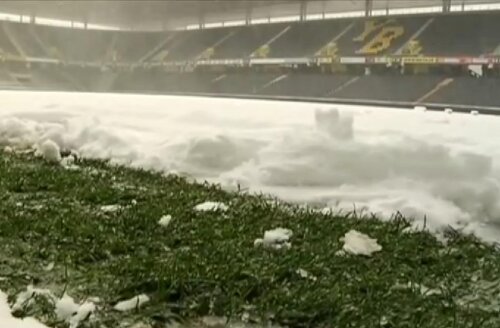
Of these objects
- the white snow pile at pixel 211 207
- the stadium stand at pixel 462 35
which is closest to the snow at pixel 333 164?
the white snow pile at pixel 211 207

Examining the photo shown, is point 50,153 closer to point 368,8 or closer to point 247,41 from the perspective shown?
point 368,8

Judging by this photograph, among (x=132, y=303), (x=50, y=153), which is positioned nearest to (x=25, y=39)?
(x=50, y=153)

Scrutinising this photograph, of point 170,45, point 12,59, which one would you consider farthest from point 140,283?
point 12,59

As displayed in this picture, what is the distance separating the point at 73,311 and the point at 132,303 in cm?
11

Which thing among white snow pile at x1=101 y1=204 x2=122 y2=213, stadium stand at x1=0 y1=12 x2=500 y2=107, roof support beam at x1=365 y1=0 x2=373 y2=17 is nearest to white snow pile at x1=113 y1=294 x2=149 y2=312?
white snow pile at x1=101 y1=204 x2=122 y2=213

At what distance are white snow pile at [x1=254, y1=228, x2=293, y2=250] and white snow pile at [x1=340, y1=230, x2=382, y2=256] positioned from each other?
15 cm

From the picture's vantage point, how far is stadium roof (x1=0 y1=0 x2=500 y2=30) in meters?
11.9

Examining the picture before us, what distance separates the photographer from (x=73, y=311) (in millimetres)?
1141

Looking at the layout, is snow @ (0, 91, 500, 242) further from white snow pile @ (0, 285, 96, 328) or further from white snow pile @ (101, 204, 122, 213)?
white snow pile @ (0, 285, 96, 328)

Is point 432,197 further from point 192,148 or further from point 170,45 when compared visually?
point 170,45

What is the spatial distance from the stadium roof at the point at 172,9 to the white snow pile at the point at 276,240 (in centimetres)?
989

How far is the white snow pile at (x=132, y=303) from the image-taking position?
117 cm

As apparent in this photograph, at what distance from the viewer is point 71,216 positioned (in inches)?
71.2

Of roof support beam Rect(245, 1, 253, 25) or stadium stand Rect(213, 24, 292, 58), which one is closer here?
roof support beam Rect(245, 1, 253, 25)
